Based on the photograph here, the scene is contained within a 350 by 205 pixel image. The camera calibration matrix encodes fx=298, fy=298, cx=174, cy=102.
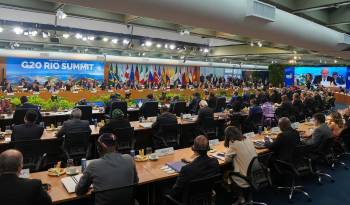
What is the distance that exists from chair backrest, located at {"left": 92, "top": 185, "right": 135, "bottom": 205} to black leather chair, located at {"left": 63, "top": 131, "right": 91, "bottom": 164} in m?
2.55

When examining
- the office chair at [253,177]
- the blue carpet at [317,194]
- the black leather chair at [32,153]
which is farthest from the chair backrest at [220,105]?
the black leather chair at [32,153]

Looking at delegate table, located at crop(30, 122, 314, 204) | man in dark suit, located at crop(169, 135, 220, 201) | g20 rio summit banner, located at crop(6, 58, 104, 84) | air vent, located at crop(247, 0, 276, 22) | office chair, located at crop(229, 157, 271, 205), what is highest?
air vent, located at crop(247, 0, 276, 22)

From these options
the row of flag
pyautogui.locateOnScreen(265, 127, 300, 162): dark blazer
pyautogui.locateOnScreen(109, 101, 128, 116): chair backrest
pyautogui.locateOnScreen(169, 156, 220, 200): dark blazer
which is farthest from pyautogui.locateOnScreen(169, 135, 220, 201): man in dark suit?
the row of flag

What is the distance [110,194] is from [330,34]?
6575mm

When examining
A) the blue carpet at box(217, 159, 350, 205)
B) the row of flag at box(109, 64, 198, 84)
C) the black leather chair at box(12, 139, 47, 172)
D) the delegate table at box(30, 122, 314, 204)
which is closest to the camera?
the delegate table at box(30, 122, 314, 204)

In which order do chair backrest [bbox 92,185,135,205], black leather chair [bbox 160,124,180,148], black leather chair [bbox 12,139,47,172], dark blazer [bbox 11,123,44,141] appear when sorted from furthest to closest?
black leather chair [bbox 160,124,180,148] < dark blazer [bbox 11,123,44,141] < black leather chair [bbox 12,139,47,172] < chair backrest [bbox 92,185,135,205]

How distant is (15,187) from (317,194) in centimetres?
451

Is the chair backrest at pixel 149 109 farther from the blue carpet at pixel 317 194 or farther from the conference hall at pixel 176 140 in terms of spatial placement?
the blue carpet at pixel 317 194

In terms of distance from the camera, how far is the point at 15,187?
2184mm

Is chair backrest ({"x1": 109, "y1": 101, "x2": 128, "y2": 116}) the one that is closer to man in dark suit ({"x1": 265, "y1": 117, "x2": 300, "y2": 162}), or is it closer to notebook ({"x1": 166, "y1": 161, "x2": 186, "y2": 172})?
notebook ({"x1": 166, "y1": 161, "x2": 186, "y2": 172})

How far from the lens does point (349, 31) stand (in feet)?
27.8

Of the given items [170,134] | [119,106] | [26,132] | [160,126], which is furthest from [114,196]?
[119,106]

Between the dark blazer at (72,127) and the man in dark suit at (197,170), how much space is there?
2672mm

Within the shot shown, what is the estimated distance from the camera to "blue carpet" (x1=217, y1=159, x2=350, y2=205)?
14.9 feet
